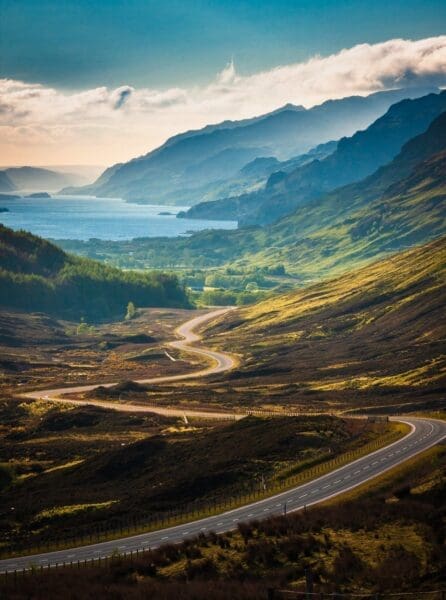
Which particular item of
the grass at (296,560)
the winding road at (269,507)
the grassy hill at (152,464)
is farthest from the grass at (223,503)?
the grass at (296,560)

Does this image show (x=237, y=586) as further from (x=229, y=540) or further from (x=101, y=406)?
(x=101, y=406)

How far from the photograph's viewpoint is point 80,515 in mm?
96812

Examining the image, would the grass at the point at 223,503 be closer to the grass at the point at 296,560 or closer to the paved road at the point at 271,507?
the paved road at the point at 271,507

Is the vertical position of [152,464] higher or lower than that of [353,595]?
lower

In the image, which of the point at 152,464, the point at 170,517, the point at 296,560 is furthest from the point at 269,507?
the point at 152,464

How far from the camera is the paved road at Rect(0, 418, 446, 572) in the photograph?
80.1 meters

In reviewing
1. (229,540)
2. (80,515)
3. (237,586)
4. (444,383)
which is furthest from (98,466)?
(444,383)

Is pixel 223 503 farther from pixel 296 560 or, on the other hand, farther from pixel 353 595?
pixel 353 595

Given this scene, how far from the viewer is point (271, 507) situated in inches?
3625

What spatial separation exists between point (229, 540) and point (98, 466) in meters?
51.6

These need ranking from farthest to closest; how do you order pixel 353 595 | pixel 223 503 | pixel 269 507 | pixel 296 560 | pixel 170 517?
pixel 223 503
pixel 170 517
pixel 269 507
pixel 296 560
pixel 353 595

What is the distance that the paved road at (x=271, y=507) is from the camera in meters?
80.1

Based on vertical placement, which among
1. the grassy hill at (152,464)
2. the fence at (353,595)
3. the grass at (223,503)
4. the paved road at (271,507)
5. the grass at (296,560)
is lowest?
the grassy hill at (152,464)

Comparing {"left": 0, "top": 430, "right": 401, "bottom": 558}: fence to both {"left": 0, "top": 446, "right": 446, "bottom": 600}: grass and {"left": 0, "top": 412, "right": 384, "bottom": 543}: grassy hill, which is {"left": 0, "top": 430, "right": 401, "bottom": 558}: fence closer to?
{"left": 0, "top": 412, "right": 384, "bottom": 543}: grassy hill
